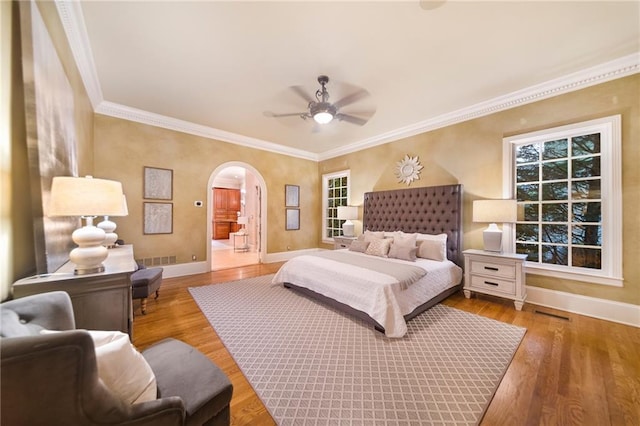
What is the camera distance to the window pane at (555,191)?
120 inches

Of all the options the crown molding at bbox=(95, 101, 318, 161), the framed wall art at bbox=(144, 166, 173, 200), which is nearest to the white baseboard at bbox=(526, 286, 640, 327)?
the crown molding at bbox=(95, 101, 318, 161)

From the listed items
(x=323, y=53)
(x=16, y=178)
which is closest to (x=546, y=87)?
(x=323, y=53)

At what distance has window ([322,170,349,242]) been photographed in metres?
6.08

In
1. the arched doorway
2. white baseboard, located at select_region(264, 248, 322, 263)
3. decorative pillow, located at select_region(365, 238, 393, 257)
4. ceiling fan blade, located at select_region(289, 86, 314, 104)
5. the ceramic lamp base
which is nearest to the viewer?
ceiling fan blade, located at select_region(289, 86, 314, 104)

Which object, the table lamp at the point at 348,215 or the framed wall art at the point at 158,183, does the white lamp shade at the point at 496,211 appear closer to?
the table lamp at the point at 348,215

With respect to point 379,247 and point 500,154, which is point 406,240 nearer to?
point 379,247

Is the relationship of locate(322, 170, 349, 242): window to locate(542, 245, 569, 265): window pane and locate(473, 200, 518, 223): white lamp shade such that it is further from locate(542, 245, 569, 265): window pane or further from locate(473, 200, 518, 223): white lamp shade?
locate(542, 245, 569, 265): window pane

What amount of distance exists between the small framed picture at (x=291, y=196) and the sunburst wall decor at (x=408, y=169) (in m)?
2.67

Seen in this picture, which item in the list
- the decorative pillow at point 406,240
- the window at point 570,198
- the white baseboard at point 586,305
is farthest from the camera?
the decorative pillow at point 406,240

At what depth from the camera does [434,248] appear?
3471 mm

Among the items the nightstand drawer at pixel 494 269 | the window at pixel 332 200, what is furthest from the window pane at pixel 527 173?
the window at pixel 332 200

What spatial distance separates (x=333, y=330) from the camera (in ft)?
8.05

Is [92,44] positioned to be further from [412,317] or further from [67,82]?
[412,317]

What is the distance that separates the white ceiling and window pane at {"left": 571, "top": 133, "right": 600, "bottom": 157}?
695 mm
